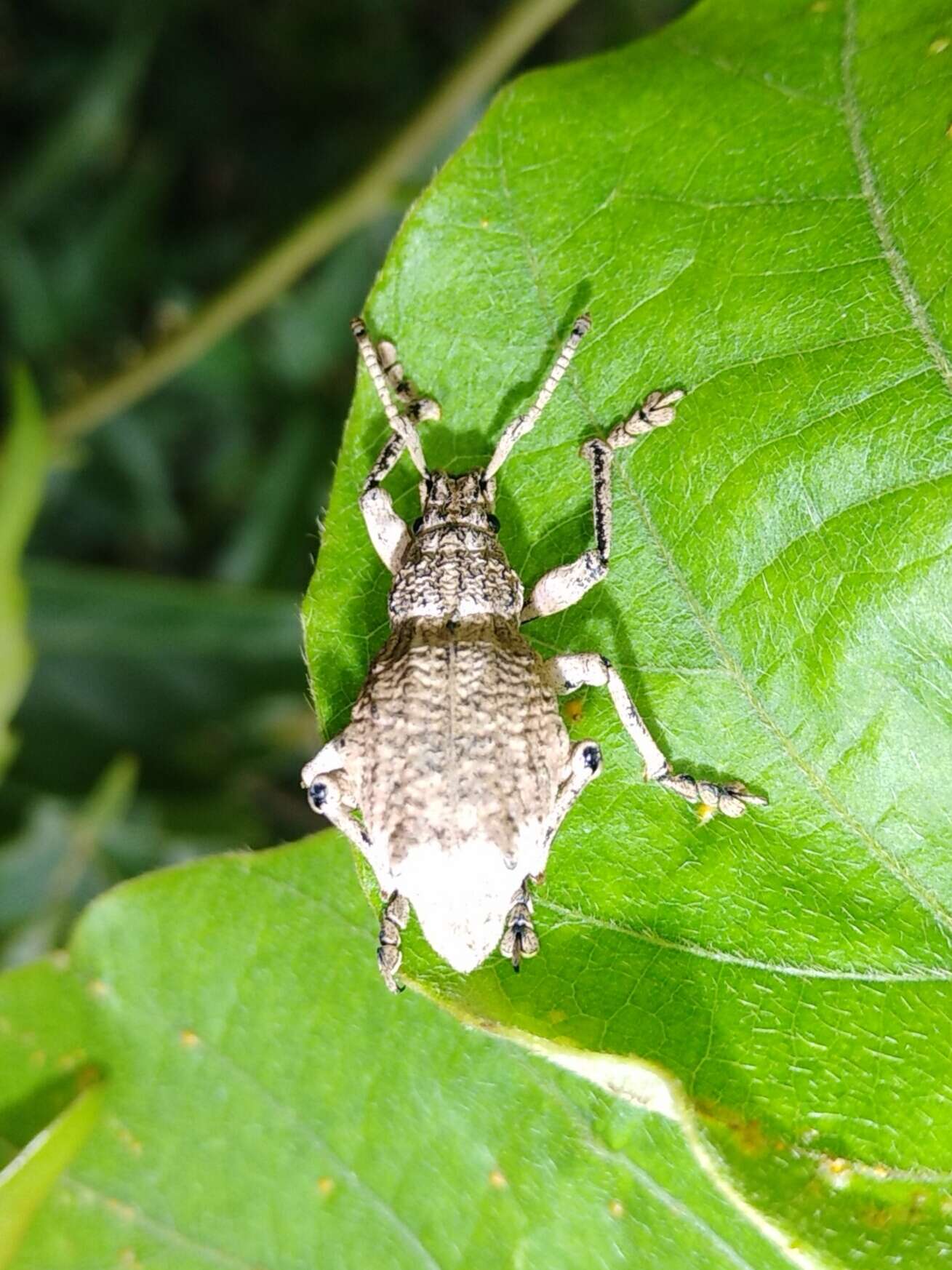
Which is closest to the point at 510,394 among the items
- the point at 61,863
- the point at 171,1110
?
the point at 171,1110

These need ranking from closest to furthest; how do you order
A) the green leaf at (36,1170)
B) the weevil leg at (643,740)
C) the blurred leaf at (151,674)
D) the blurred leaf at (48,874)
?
the weevil leg at (643,740) < the green leaf at (36,1170) < the blurred leaf at (48,874) < the blurred leaf at (151,674)

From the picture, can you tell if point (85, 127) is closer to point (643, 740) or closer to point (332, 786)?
point (332, 786)

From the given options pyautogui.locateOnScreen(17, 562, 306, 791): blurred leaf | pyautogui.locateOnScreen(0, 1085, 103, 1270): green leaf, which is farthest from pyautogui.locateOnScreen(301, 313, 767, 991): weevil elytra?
pyautogui.locateOnScreen(17, 562, 306, 791): blurred leaf

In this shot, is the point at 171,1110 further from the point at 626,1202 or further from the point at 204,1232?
the point at 626,1202

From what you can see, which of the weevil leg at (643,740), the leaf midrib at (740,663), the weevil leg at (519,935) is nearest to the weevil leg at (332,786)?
the weevil leg at (519,935)

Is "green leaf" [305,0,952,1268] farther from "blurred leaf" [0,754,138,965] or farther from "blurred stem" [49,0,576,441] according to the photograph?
"blurred leaf" [0,754,138,965]

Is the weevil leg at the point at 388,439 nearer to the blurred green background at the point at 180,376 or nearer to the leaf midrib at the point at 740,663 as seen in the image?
the leaf midrib at the point at 740,663
